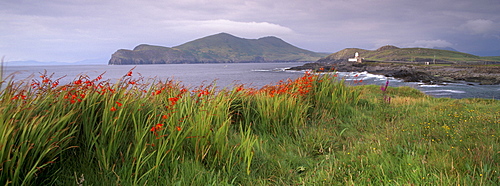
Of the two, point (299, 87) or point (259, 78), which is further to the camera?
point (259, 78)

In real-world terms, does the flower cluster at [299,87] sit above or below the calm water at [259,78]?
above

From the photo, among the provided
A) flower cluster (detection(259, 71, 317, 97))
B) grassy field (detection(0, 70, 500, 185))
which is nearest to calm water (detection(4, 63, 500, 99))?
grassy field (detection(0, 70, 500, 185))

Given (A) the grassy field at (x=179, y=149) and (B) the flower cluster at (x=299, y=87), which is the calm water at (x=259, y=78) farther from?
(B) the flower cluster at (x=299, y=87)

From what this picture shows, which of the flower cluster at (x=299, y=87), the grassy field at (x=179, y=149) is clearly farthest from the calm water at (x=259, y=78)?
the flower cluster at (x=299, y=87)

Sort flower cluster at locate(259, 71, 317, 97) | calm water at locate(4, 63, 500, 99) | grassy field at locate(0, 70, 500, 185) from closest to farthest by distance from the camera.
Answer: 1. grassy field at locate(0, 70, 500, 185)
2. flower cluster at locate(259, 71, 317, 97)
3. calm water at locate(4, 63, 500, 99)

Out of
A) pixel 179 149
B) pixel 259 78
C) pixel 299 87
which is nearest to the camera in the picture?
pixel 179 149

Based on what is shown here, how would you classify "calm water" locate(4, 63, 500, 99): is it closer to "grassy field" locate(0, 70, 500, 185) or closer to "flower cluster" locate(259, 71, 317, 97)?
"grassy field" locate(0, 70, 500, 185)

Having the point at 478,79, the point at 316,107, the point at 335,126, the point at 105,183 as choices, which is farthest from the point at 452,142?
the point at 478,79

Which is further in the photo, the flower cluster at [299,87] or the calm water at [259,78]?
the calm water at [259,78]

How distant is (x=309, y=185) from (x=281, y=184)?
1.23 feet

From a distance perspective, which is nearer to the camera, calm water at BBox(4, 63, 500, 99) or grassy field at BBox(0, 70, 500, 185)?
grassy field at BBox(0, 70, 500, 185)

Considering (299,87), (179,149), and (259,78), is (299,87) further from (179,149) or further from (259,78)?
(259,78)

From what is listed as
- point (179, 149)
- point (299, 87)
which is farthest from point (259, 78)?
point (179, 149)

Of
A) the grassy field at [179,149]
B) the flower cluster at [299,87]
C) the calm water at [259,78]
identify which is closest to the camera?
the grassy field at [179,149]
